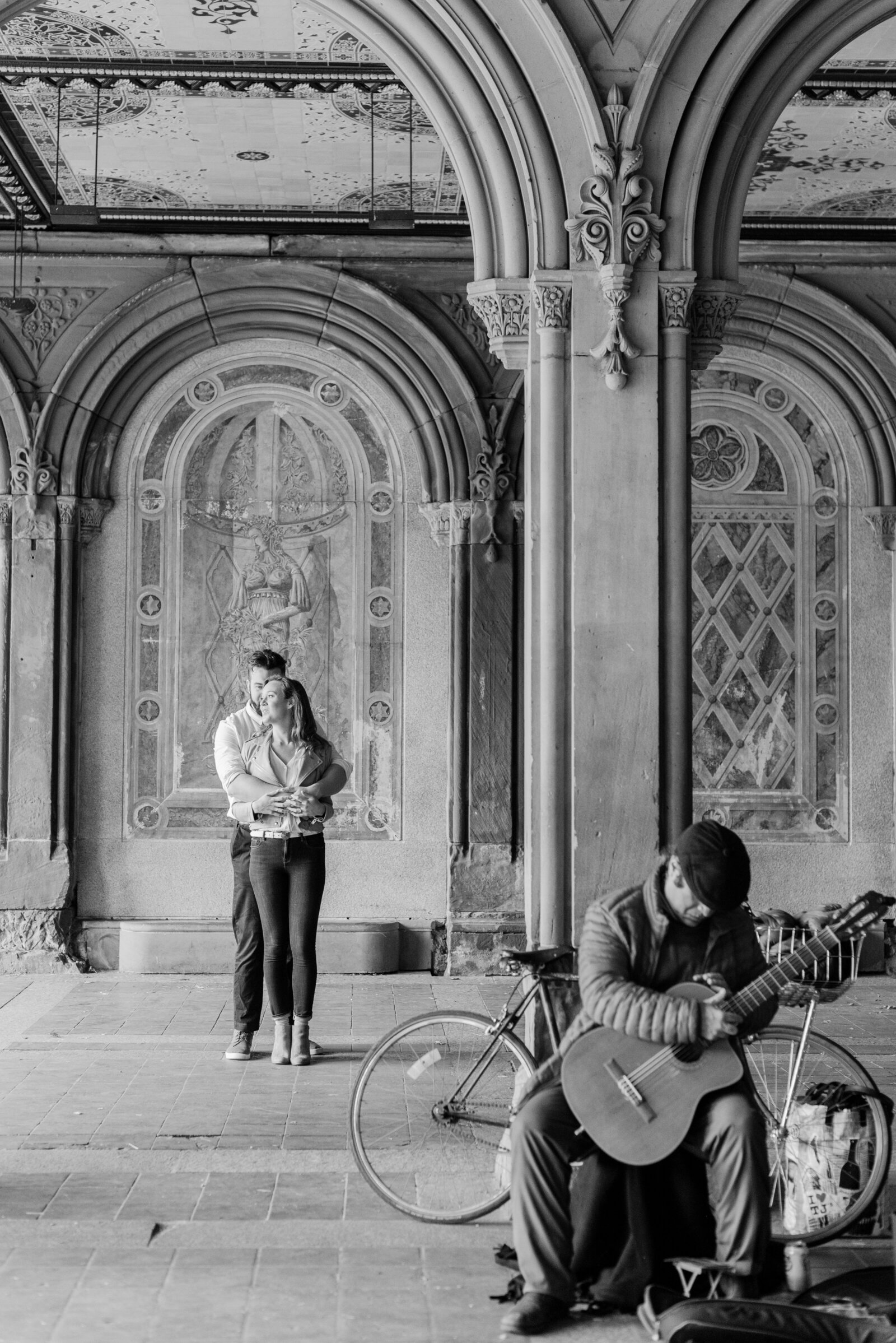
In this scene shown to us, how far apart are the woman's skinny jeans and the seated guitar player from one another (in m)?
2.62

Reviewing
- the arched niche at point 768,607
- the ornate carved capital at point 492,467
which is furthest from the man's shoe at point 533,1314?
the ornate carved capital at point 492,467

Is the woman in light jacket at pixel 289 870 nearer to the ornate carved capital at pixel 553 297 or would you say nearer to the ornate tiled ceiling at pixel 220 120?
the ornate carved capital at pixel 553 297

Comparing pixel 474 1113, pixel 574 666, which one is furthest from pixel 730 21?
pixel 474 1113

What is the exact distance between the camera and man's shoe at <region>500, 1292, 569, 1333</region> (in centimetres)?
367

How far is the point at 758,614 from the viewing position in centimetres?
966

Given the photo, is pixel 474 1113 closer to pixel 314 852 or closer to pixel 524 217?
pixel 314 852

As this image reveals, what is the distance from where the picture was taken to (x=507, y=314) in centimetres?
526

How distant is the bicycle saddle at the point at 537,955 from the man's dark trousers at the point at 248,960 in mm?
2324

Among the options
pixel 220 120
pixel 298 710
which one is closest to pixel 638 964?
pixel 298 710

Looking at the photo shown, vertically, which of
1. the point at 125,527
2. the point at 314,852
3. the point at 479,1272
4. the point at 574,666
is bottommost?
the point at 479,1272

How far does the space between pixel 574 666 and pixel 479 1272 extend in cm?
187

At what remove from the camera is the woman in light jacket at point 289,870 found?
6484mm

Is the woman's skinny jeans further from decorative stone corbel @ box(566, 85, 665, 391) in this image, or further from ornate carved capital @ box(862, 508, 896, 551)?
ornate carved capital @ box(862, 508, 896, 551)

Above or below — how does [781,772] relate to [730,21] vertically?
below
